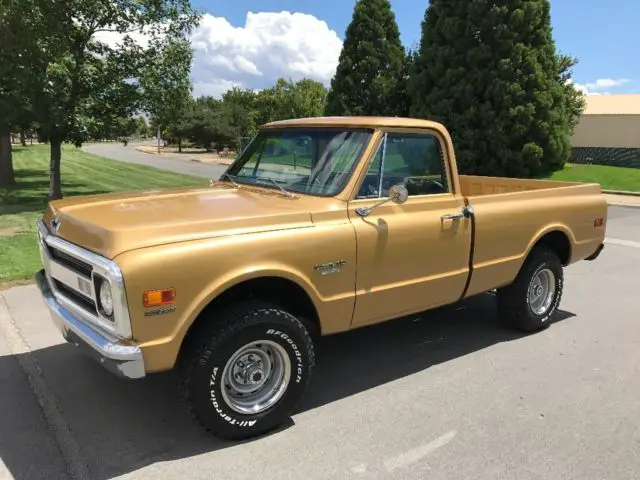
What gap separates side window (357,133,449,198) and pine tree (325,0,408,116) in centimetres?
1900

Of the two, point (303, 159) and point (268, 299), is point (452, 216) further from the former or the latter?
point (268, 299)

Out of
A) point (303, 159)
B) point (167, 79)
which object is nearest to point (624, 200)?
point (167, 79)

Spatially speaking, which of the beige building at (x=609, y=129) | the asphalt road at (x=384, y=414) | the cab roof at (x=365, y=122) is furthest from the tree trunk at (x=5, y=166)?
the beige building at (x=609, y=129)

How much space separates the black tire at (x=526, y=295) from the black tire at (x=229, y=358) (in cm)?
Answer: 239

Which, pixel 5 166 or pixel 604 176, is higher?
pixel 604 176

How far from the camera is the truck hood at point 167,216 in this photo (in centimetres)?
313

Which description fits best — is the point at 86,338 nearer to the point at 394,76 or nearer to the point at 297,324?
the point at 297,324

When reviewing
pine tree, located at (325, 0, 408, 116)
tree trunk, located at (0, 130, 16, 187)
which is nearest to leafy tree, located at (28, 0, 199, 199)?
tree trunk, located at (0, 130, 16, 187)

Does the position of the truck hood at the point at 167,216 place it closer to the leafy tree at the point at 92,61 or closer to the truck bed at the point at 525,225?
the truck bed at the point at 525,225

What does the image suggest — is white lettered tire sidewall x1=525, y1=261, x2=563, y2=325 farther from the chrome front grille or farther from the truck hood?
the chrome front grille

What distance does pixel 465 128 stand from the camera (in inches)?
789

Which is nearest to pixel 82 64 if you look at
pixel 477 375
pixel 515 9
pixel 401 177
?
pixel 401 177

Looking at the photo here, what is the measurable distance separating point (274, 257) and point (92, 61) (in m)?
11.3

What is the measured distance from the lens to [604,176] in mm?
22078
